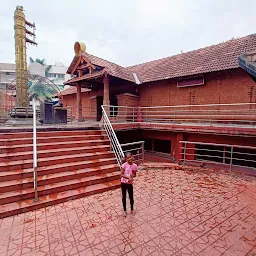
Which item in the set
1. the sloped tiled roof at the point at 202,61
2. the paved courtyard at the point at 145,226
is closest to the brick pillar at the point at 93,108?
the sloped tiled roof at the point at 202,61

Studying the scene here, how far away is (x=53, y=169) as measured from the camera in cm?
545

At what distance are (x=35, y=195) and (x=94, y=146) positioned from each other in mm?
2986

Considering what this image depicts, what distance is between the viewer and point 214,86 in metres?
10.0

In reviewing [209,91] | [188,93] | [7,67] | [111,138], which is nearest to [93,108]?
[188,93]

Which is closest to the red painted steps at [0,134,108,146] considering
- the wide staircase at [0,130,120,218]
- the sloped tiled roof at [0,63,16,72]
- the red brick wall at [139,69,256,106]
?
the wide staircase at [0,130,120,218]

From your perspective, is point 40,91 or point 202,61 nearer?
point 202,61

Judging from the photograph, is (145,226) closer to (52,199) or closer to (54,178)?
(52,199)

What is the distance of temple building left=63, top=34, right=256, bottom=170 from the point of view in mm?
8602

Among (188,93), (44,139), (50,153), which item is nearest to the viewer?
(50,153)

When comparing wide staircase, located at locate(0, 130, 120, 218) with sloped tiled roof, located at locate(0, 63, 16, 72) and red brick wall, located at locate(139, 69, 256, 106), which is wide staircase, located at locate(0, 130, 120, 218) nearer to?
red brick wall, located at locate(139, 69, 256, 106)

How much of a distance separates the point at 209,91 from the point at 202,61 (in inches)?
84.9

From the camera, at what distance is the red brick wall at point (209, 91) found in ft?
29.6

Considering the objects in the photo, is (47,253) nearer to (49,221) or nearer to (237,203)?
(49,221)

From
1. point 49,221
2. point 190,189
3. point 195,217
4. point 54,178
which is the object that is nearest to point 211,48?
point 190,189
